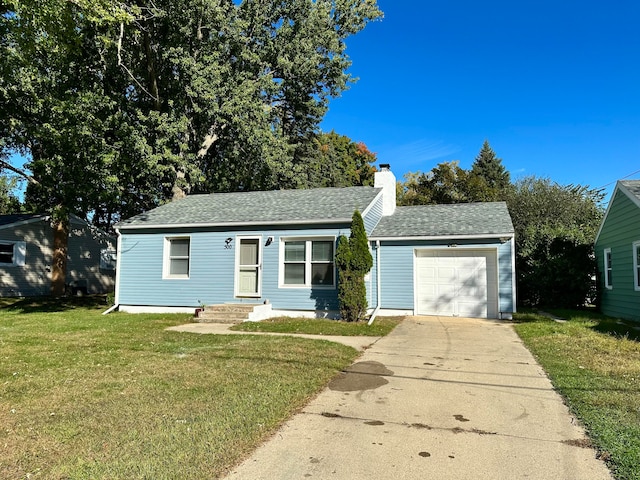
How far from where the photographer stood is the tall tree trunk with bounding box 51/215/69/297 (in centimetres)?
2236

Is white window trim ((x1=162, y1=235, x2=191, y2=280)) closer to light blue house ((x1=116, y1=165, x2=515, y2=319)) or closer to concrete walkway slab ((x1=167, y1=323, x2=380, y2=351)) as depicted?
light blue house ((x1=116, y1=165, x2=515, y2=319))

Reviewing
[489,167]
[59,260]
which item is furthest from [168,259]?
[489,167]

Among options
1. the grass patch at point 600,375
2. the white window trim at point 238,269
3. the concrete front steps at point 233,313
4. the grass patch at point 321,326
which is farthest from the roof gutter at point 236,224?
the grass patch at point 600,375

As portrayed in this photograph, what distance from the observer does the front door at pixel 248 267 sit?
1379 centimetres

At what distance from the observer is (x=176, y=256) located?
1465cm

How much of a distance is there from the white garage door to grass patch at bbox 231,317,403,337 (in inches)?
63.6

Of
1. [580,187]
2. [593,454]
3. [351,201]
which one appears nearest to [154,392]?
[593,454]

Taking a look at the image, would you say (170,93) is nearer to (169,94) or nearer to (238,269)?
(169,94)

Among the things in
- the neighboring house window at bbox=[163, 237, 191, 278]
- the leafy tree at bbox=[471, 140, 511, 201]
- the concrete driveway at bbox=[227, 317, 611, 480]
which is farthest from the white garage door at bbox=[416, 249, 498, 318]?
the leafy tree at bbox=[471, 140, 511, 201]

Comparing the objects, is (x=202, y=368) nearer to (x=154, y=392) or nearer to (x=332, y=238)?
(x=154, y=392)

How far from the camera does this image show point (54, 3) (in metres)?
8.74

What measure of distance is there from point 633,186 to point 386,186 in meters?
7.65

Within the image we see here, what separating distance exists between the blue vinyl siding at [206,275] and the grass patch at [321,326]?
917mm

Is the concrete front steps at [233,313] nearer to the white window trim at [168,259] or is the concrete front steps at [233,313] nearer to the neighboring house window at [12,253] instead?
the white window trim at [168,259]
